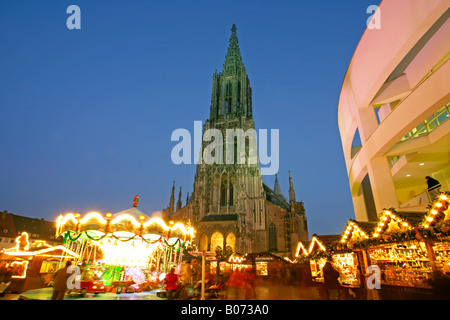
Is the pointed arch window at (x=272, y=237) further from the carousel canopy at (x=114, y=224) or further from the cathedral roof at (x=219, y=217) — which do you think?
the carousel canopy at (x=114, y=224)

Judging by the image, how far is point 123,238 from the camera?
10.9 metres

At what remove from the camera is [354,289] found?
32.7ft

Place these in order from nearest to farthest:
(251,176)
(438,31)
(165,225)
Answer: (438,31)
(165,225)
(251,176)

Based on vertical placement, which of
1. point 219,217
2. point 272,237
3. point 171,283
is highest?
point 219,217

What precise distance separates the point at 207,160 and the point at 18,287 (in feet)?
91.5

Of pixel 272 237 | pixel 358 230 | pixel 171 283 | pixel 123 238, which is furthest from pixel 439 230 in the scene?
pixel 272 237

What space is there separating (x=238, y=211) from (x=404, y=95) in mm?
23551

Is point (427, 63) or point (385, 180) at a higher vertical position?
point (427, 63)

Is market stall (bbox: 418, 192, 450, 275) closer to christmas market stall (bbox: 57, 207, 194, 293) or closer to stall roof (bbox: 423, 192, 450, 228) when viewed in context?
stall roof (bbox: 423, 192, 450, 228)

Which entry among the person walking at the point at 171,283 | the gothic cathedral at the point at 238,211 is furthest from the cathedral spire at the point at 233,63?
the person walking at the point at 171,283

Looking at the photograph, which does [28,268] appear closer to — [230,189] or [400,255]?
[400,255]

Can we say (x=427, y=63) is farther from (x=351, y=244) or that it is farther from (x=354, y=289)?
(x=354, y=289)

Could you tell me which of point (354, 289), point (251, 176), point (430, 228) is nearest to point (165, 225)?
point (354, 289)

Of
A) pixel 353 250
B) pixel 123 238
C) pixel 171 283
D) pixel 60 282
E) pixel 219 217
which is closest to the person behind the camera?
pixel 60 282
